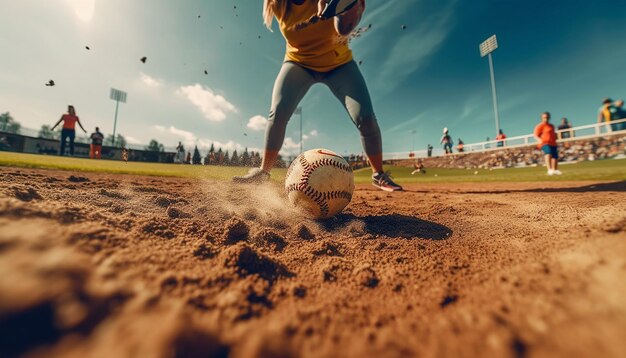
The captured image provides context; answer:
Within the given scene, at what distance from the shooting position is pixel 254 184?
3309 mm

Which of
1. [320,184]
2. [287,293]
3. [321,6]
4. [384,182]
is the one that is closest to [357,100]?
[321,6]

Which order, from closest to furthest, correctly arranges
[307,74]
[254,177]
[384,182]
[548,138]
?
[254,177] < [307,74] < [384,182] < [548,138]

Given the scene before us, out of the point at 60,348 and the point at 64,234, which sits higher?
the point at 64,234

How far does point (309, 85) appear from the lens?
3.62 m

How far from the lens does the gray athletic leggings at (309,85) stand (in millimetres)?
3369

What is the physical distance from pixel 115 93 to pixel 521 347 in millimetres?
59682

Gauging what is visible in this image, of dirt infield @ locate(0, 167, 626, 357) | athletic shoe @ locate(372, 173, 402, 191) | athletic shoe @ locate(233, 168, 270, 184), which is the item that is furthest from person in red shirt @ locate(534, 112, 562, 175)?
athletic shoe @ locate(233, 168, 270, 184)

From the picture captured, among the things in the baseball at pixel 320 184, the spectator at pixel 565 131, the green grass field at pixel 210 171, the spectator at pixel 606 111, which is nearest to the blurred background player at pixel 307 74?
the baseball at pixel 320 184

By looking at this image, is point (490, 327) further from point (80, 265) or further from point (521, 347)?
point (80, 265)

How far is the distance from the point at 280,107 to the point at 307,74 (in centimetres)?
62

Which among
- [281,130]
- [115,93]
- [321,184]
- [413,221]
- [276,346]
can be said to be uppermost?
[115,93]

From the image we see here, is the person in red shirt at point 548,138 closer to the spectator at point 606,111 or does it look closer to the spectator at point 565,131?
the spectator at point 606,111

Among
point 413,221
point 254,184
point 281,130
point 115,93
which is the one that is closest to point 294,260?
point 413,221

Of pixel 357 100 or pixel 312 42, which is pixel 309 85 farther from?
pixel 357 100
